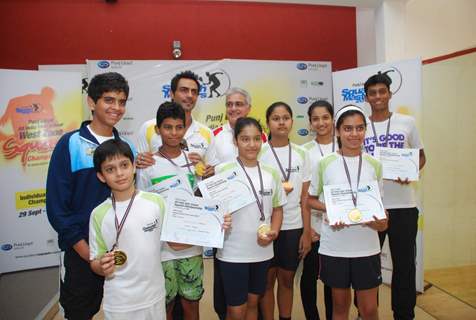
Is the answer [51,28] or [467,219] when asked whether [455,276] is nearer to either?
[467,219]

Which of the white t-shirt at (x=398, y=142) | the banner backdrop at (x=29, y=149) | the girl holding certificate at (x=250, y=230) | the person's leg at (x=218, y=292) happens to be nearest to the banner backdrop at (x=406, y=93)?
the white t-shirt at (x=398, y=142)

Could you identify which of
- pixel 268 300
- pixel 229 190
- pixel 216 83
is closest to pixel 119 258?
pixel 229 190

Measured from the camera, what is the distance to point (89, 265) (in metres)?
1.88

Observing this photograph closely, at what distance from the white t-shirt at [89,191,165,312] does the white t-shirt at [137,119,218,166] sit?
73 cm

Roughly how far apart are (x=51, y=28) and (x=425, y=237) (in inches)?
224

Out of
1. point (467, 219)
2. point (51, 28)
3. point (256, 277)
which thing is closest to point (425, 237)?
point (467, 219)

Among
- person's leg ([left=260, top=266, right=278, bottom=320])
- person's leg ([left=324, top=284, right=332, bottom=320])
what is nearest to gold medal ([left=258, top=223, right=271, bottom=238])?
person's leg ([left=260, top=266, right=278, bottom=320])

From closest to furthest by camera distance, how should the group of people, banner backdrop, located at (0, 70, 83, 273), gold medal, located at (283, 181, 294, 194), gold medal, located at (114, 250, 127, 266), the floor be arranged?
gold medal, located at (114, 250, 127, 266) → the group of people → gold medal, located at (283, 181, 294, 194) → the floor → banner backdrop, located at (0, 70, 83, 273)

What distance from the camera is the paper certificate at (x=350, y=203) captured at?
6.89 ft

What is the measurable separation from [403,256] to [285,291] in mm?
887

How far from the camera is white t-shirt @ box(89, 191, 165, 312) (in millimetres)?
1757

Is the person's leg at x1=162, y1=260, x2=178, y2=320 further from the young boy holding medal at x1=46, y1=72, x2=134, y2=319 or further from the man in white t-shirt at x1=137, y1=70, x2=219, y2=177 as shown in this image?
the man in white t-shirt at x1=137, y1=70, x2=219, y2=177

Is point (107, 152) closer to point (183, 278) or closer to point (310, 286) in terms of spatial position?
point (183, 278)

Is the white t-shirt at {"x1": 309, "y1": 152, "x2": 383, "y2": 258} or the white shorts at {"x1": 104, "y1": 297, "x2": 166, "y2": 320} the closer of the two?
the white shorts at {"x1": 104, "y1": 297, "x2": 166, "y2": 320}
